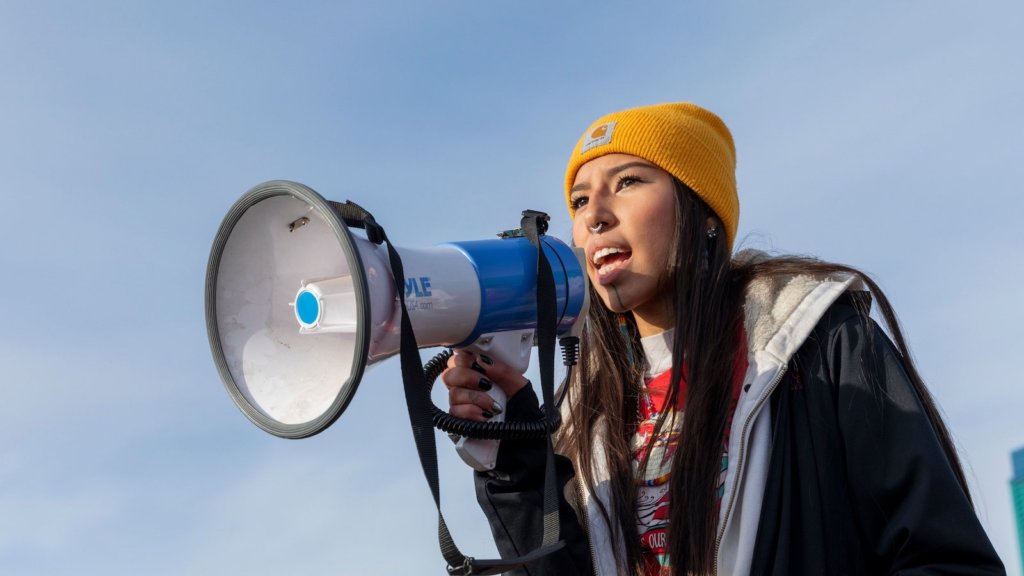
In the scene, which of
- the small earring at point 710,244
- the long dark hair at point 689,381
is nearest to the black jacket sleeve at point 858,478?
the long dark hair at point 689,381

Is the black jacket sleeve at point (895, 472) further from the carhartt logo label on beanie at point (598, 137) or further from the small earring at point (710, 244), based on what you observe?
the carhartt logo label on beanie at point (598, 137)

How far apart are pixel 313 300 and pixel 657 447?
46.4 inches

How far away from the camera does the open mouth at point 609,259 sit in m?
3.38

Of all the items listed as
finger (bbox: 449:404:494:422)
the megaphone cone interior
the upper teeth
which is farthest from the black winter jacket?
the megaphone cone interior

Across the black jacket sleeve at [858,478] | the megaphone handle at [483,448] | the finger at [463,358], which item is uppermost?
→ the finger at [463,358]

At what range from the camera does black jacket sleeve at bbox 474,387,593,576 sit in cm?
321

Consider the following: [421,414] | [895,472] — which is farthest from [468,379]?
[895,472]

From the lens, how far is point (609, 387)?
11.7 ft

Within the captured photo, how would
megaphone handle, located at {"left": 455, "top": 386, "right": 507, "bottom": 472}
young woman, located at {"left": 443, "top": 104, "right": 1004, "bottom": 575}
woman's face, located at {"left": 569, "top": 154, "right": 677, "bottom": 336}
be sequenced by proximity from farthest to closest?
woman's face, located at {"left": 569, "top": 154, "right": 677, "bottom": 336}
megaphone handle, located at {"left": 455, "top": 386, "right": 507, "bottom": 472}
young woman, located at {"left": 443, "top": 104, "right": 1004, "bottom": 575}

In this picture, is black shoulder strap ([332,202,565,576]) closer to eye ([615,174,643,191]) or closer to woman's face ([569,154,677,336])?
woman's face ([569,154,677,336])

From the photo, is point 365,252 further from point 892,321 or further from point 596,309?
point 892,321

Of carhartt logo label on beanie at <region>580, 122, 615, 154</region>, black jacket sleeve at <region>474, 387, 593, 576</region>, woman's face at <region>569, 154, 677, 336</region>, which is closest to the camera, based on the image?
black jacket sleeve at <region>474, 387, 593, 576</region>

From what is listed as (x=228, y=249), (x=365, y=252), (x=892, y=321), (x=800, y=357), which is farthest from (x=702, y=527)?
(x=228, y=249)

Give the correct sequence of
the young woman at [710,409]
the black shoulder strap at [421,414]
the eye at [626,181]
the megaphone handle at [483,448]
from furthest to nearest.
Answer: the eye at [626,181] < the megaphone handle at [483,448] < the young woman at [710,409] < the black shoulder strap at [421,414]
